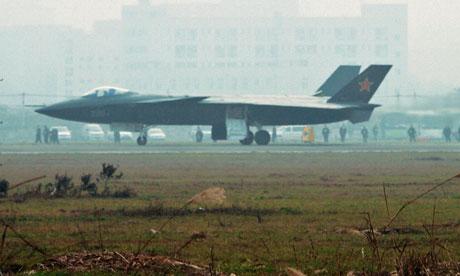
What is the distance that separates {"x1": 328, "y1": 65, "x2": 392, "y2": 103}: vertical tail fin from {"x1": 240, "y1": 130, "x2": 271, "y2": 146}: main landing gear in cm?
456

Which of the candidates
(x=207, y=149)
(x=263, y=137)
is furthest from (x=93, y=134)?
(x=207, y=149)

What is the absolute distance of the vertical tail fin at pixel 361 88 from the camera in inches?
2707

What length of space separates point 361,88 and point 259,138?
22.1 ft

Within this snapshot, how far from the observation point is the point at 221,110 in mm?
68188

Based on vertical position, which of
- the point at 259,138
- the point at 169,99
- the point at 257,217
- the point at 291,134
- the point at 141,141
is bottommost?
the point at 257,217

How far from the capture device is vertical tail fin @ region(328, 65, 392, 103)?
2707 inches

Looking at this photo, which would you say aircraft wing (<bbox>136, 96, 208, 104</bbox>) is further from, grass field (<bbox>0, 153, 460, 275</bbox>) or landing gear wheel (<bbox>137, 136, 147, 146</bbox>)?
grass field (<bbox>0, 153, 460, 275</bbox>)

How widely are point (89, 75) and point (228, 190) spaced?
17094 centimetres

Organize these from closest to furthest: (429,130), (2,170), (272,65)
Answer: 1. (2,170)
2. (429,130)
3. (272,65)

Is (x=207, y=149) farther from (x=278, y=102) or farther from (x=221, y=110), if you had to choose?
(x=278, y=102)

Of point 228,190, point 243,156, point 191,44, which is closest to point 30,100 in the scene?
point 191,44

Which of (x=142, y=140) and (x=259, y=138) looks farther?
(x=142, y=140)

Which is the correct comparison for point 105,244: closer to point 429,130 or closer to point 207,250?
point 207,250

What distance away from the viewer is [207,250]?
15.5 metres
